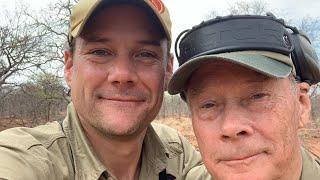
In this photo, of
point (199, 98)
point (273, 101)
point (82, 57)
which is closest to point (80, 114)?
point (82, 57)

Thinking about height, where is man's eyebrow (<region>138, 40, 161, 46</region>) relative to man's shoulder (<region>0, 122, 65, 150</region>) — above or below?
above

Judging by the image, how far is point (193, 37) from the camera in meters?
2.06

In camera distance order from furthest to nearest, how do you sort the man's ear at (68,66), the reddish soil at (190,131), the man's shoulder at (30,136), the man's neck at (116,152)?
the reddish soil at (190,131) < the man's ear at (68,66) < the man's neck at (116,152) < the man's shoulder at (30,136)

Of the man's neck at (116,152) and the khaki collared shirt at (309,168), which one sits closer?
the khaki collared shirt at (309,168)

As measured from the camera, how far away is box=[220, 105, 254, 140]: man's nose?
1893 mm

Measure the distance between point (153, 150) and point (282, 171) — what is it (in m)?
1.20

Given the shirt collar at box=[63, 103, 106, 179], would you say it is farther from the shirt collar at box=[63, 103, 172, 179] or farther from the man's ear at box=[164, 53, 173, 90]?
the man's ear at box=[164, 53, 173, 90]

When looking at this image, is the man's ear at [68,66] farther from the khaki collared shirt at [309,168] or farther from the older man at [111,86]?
the khaki collared shirt at [309,168]

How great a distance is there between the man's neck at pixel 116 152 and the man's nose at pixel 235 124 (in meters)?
0.98

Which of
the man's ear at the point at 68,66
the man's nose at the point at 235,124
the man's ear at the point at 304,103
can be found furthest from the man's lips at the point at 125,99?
the man's ear at the point at 304,103

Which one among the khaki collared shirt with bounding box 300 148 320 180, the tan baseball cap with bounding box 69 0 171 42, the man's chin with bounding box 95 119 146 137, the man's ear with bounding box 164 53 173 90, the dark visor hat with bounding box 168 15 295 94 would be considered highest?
the tan baseball cap with bounding box 69 0 171 42

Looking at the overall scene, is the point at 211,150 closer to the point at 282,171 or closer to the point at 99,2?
the point at 282,171

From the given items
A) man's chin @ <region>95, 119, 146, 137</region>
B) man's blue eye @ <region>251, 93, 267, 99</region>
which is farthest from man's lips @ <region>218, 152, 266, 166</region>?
man's chin @ <region>95, 119, 146, 137</region>

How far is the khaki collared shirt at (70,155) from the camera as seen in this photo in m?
2.04
